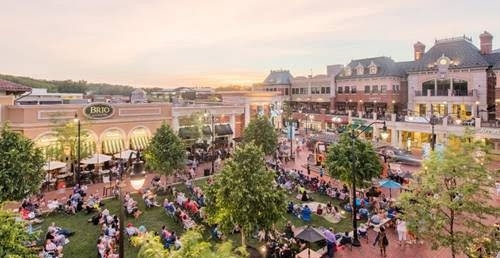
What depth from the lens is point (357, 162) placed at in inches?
905

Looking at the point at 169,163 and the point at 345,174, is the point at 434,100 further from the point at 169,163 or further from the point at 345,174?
the point at 169,163

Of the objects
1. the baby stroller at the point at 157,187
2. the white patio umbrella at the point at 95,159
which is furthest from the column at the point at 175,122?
the baby stroller at the point at 157,187

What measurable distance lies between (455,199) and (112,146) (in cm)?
3231

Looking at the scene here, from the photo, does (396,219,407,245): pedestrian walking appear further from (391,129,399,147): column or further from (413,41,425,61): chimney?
(413,41,425,61): chimney

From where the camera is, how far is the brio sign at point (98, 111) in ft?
115

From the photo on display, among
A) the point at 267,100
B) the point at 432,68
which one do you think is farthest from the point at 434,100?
the point at 267,100

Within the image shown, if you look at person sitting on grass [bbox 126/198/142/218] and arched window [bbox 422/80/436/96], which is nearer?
person sitting on grass [bbox 126/198/142/218]

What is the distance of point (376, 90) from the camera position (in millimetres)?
63312

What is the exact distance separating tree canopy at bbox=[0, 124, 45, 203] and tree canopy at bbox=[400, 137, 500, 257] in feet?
68.2

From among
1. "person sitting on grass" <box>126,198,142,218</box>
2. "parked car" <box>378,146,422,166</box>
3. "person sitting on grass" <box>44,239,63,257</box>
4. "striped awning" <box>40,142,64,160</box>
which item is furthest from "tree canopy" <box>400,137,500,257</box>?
"striped awning" <box>40,142,64,160</box>

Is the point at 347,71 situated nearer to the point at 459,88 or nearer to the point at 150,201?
the point at 459,88

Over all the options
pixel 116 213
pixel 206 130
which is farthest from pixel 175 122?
pixel 116 213

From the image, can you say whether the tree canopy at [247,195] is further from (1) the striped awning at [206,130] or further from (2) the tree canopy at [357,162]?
(1) the striped awning at [206,130]

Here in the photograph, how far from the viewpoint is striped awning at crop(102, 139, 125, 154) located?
119 feet
